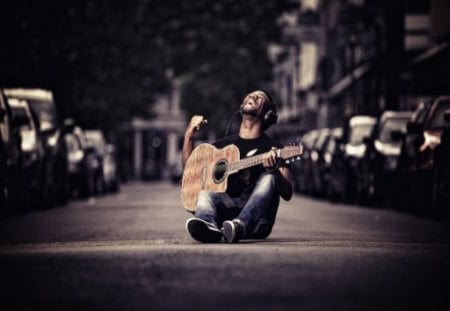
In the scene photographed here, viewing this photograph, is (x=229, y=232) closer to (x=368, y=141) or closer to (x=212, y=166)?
(x=212, y=166)

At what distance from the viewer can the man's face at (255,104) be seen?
1237 cm

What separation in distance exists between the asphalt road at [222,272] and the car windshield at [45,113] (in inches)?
461

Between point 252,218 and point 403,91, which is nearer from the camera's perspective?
point 252,218

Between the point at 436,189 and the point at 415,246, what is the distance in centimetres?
707

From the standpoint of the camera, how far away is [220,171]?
1213cm

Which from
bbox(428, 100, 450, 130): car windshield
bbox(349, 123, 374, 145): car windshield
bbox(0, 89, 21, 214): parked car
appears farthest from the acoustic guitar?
bbox(349, 123, 374, 145): car windshield

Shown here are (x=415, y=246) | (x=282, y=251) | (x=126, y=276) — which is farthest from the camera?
(x=415, y=246)

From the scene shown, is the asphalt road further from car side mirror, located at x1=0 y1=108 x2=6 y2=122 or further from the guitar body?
car side mirror, located at x1=0 y1=108 x2=6 y2=122

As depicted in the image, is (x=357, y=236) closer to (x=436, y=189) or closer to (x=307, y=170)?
(x=436, y=189)

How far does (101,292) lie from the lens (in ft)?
26.3

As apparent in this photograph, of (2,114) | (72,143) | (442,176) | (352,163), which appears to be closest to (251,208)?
(442,176)

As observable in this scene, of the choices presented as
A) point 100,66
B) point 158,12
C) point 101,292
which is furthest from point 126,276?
point 158,12

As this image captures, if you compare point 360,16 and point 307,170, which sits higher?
point 360,16

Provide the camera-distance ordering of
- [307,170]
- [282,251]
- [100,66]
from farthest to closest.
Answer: [100,66]
[307,170]
[282,251]
